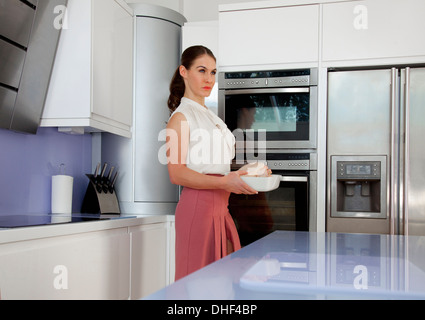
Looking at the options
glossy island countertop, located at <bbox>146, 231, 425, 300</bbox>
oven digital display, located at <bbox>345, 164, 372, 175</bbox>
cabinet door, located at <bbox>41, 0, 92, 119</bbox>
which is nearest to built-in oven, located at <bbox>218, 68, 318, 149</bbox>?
oven digital display, located at <bbox>345, 164, 372, 175</bbox>

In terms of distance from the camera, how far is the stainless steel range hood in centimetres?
195

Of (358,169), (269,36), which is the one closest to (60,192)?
(269,36)

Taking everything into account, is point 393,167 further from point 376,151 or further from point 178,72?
point 178,72

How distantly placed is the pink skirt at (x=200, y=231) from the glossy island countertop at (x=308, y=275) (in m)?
0.73

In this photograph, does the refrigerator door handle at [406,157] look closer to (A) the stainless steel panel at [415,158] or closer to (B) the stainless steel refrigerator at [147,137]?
(A) the stainless steel panel at [415,158]

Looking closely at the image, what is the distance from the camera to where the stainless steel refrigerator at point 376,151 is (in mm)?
2453

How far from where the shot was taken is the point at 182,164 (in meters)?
1.92

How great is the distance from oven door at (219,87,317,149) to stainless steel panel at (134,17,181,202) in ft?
1.36

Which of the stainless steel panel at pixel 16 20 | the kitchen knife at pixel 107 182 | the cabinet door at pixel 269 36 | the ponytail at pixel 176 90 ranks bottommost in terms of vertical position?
the kitchen knife at pixel 107 182

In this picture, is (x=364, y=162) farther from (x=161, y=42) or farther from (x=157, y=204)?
(x=161, y=42)

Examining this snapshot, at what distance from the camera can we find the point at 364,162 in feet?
8.26

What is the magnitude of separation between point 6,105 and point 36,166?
43 centimetres

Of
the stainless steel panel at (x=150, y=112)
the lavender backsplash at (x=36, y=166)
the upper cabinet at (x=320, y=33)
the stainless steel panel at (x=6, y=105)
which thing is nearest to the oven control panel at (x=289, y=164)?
the upper cabinet at (x=320, y=33)
